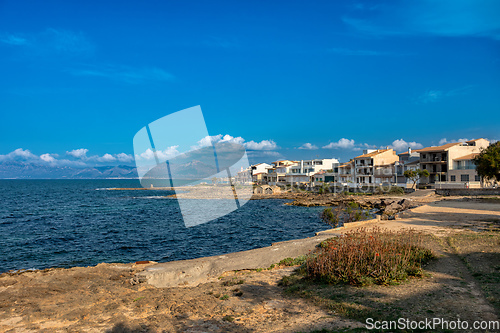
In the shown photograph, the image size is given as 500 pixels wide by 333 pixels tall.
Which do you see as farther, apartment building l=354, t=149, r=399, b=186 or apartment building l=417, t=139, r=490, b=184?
apartment building l=354, t=149, r=399, b=186

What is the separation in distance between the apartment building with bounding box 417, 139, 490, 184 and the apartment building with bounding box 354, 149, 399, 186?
917cm

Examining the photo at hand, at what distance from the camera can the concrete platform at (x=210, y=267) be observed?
45.8ft

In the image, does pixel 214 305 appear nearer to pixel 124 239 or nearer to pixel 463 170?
pixel 124 239

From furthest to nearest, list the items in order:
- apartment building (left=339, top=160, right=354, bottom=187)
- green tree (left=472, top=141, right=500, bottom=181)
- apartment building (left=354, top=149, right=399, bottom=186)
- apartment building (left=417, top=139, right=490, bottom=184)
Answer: apartment building (left=339, top=160, right=354, bottom=187), apartment building (left=354, top=149, right=399, bottom=186), apartment building (left=417, top=139, right=490, bottom=184), green tree (left=472, top=141, right=500, bottom=181)

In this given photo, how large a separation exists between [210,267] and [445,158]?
62089mm

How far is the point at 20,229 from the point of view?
36.4 meters

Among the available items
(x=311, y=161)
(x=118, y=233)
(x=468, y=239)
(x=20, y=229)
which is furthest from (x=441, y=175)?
(x=20, y=229)

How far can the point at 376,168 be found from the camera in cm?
7769

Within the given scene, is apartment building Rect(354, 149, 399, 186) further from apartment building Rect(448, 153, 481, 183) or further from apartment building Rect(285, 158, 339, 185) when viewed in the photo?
apartment building Rect(285, 158, 339, 185)

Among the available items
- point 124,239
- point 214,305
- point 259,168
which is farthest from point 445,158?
point 259,168

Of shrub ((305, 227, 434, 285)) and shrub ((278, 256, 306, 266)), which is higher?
shrub ((305, 227, 434, 285))

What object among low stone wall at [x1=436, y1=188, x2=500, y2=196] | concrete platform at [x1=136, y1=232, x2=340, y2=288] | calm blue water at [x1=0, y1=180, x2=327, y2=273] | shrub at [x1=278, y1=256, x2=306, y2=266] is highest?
low stone wall at [x1=436, y1=188, x2=500, y2=196]

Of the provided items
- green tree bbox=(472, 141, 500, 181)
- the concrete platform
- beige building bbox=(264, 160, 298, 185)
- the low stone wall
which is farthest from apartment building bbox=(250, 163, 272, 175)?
the concrete platform

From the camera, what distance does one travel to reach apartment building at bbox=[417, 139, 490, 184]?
61.3 metres
